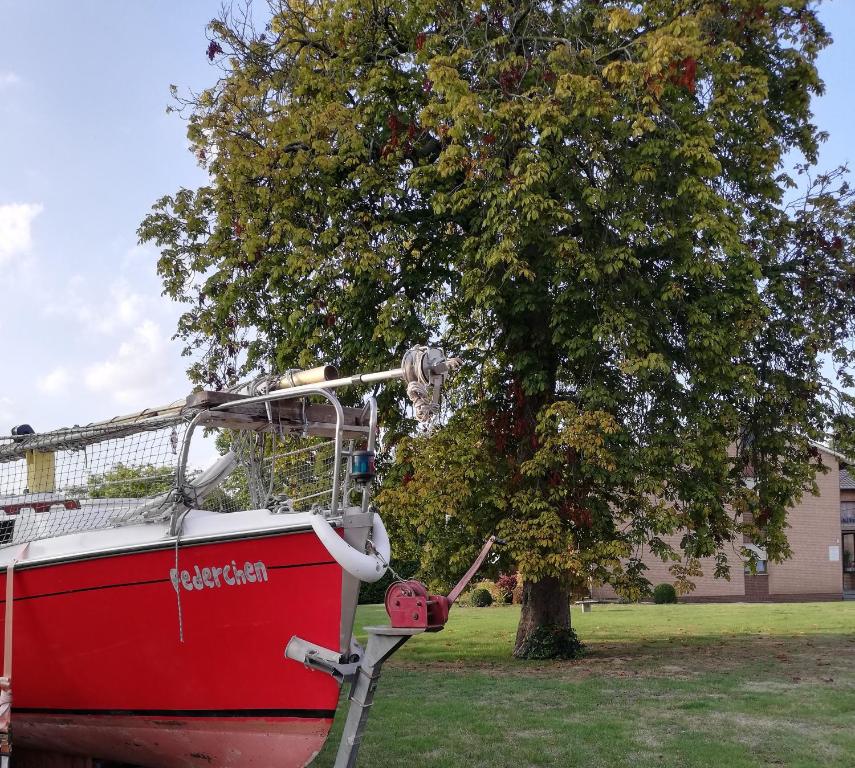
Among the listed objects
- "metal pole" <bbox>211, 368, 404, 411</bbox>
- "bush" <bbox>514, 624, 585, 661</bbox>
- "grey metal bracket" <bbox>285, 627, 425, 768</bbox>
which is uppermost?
"metal pole" <bbox>211, 368, 404, 411</bbox>

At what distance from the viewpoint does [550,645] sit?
16031 mm

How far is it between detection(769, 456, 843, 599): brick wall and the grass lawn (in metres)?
19.1

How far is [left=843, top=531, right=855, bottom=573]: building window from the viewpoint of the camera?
1683 inches

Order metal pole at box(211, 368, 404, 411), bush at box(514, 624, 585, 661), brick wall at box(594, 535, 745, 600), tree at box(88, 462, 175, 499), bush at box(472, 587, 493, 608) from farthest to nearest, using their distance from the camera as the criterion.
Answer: brick wall at box(594, 535, 745, 600)
bush at box(472, 587, 493, 608)
bush at box(514, 624, 585, 661)
tree at box(88, 462, 175, 499)
metal pole at box(211, 368, 404, 411)

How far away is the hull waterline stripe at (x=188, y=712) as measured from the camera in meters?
7.14

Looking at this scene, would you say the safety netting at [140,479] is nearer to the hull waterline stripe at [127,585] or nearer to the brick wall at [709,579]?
the hull waterline stripe at [127,585]

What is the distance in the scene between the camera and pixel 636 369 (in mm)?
13664

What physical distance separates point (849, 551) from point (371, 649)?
40790mm

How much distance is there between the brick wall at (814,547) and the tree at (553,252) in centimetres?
2300

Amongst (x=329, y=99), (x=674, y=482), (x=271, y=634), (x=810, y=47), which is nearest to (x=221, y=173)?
(x=329, y=99)

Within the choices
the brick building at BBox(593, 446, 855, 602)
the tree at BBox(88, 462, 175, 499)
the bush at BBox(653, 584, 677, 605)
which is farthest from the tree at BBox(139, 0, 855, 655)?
the brick building at BBox(593, 446, 855, 602)

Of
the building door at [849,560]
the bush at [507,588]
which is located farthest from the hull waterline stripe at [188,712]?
the building door at [849,560]

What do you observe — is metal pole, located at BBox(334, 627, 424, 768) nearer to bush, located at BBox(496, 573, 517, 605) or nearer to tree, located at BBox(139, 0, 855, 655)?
tree, located at BBox(139, 0, 855, 655)

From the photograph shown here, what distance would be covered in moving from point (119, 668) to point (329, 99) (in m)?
10.1
